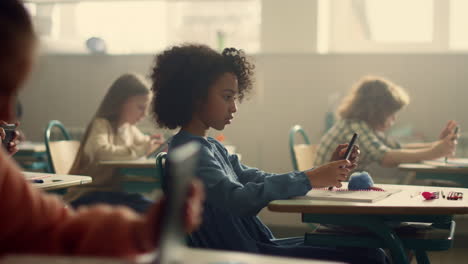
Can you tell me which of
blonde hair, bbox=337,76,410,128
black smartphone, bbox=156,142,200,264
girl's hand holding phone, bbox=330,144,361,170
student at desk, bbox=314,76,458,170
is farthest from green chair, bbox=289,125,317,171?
black smartphone, bbox=156,142,200,264

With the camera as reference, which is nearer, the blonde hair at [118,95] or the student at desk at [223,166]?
the student at desk at [223,166]

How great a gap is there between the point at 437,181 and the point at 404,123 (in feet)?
3.04

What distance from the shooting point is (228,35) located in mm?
5094

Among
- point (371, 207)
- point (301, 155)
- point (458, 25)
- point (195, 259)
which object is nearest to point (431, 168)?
point (301, 155)

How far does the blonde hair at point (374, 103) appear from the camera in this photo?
12.0 ft

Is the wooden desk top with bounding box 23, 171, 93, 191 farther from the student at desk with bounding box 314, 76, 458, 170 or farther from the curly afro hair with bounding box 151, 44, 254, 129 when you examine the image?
the student at desk with bounding box 314, 76, 458, 170

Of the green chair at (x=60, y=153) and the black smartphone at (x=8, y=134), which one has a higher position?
the black smartphone at (x=8, y=134)

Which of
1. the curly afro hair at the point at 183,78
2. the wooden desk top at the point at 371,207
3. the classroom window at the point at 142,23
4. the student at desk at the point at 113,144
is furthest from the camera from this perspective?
the classroom window at the point at 142,23

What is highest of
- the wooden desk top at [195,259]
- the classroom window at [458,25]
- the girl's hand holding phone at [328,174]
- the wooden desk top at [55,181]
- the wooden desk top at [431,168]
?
the classroom window at [458,25]

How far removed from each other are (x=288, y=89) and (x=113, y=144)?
4.71 ft

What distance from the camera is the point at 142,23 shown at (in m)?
5.32

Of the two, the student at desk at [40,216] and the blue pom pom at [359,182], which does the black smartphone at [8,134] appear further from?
the student at desk at [40,216]

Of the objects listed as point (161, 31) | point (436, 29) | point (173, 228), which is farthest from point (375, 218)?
point (161, 31)

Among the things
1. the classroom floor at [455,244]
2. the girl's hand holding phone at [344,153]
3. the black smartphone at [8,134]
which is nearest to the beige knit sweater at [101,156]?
the black smartphone at [8,134]
